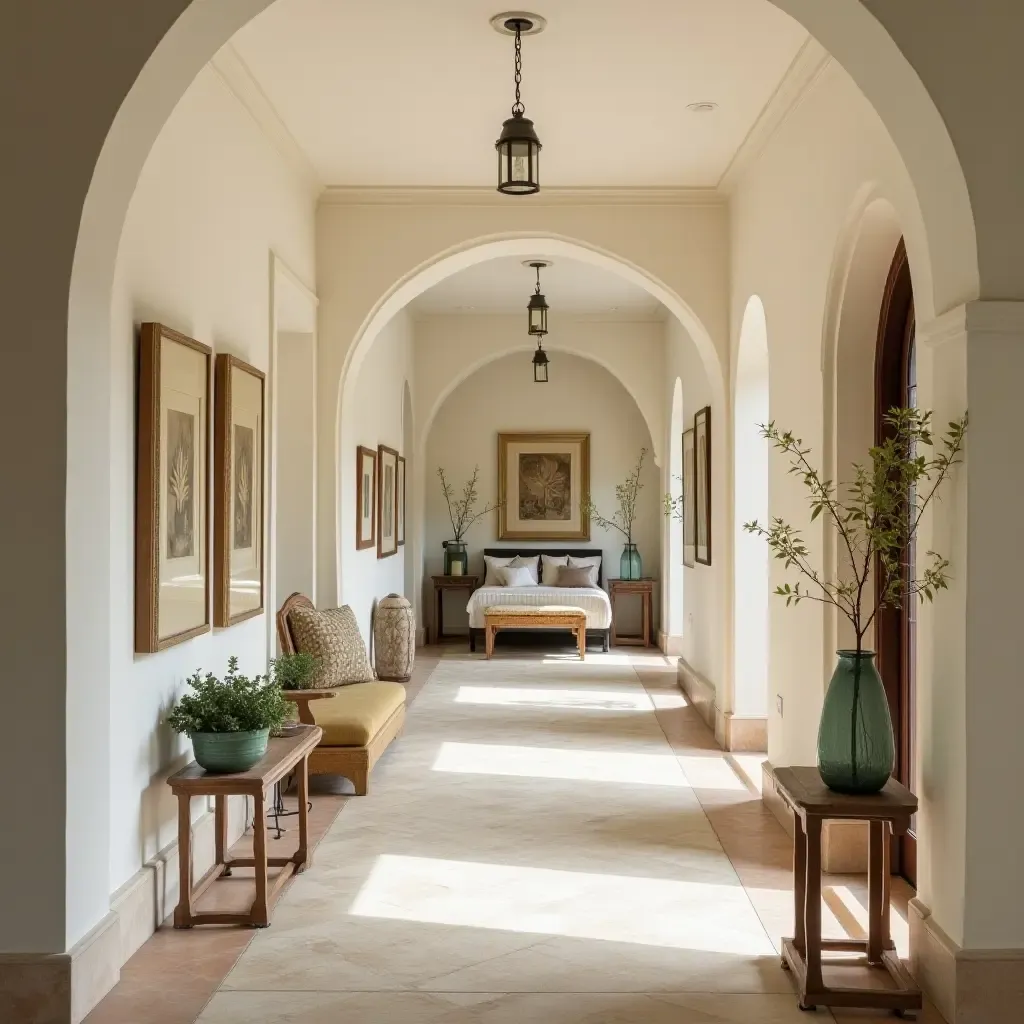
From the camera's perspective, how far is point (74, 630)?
3.24m

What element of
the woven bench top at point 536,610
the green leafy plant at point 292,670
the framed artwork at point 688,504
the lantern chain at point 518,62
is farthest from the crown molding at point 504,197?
the woven bench top at point 536,610

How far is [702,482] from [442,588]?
5.45 meters

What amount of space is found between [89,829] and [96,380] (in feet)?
4.27

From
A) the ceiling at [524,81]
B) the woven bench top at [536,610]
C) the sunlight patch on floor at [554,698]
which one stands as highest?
the ceiling at [524,81]

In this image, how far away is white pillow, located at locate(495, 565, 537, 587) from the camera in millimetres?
13055

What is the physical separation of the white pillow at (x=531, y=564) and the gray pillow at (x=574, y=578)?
335 millimetres

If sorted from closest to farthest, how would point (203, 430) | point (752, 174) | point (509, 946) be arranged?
point (509, 946), point (203, 430), point (752, 174)

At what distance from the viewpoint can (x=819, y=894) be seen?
3.40 meters

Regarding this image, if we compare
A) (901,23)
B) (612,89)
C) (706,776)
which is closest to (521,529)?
(706,776)

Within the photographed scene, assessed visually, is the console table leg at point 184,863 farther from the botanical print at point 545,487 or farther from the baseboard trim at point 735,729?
the botanical print at point 545,487

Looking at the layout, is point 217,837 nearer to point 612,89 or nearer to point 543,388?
point 612,89

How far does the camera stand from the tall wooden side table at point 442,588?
43.0 ft

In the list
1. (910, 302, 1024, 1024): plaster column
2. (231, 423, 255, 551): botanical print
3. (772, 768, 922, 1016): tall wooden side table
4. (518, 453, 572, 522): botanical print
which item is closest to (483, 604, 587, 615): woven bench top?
(518, 453, 572, 522): botanical print

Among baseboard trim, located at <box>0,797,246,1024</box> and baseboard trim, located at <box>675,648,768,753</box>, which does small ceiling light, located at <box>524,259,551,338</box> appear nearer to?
baseboard trim, located at <box>675,648,768,753</box>
